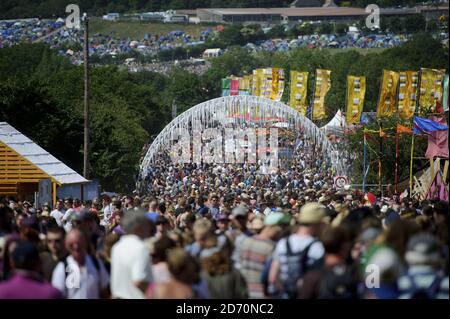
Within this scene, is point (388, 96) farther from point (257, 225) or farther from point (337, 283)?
point (337, 283)

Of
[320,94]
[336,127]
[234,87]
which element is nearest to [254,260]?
[320,94]

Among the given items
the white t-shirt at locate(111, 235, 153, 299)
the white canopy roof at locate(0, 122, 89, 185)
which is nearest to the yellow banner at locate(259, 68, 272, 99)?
the white canopy roof at locate(0, 122, 89, 185)

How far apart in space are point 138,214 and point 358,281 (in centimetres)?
284

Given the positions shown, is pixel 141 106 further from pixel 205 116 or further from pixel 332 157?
pixel 332 157

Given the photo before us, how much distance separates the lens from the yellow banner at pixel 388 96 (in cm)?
6669

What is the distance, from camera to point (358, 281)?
11.9 meters

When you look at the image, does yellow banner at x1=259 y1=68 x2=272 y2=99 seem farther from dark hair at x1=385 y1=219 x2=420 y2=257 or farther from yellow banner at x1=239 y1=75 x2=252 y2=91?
dark hair at x1=385 y1=219 x2=420 y2=257

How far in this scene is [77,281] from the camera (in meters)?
13.4

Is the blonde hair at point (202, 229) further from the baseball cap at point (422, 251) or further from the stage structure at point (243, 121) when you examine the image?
the stage structure at point (243, 121)

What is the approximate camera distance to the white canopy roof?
37.3 metres

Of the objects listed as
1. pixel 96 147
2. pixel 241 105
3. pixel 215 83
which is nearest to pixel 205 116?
pixel 241 105

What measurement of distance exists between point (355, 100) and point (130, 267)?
60161mm

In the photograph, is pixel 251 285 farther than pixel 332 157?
No

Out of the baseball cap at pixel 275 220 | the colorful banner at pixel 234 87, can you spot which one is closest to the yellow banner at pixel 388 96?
the colorful banner at pixel 234 87
